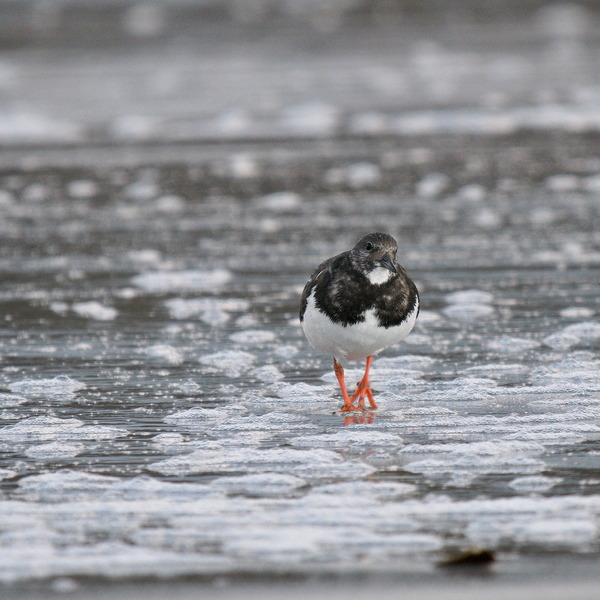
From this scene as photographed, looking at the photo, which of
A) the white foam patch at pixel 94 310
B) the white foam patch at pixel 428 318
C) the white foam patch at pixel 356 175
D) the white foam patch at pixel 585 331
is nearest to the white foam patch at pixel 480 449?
the white foam patch at pixel 585 331

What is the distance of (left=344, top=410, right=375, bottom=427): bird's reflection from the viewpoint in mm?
4543

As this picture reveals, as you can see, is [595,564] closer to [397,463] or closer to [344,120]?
[397,463]

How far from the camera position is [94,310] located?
6.40 metres

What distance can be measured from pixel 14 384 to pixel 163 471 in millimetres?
1395

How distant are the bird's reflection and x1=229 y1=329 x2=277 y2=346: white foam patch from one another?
121 cm

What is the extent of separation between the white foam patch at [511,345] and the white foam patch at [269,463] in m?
1.64

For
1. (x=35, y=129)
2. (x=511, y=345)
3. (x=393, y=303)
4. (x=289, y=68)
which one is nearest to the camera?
(x=393, y=303)

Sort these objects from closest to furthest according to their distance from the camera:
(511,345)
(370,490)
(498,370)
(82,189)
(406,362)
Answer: (370,490) → (498,370) → (406,362) → (511,345) → (82,189)

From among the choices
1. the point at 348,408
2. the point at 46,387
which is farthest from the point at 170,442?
the point at 46,387

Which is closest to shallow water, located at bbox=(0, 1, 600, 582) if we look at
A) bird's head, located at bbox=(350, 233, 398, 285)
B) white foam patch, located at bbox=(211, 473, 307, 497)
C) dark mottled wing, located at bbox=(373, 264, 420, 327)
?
white foam patch, located at bbox=(211, 473, 307, 497)

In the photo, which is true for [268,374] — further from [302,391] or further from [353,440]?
[353,440]

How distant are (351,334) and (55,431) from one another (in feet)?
4.05

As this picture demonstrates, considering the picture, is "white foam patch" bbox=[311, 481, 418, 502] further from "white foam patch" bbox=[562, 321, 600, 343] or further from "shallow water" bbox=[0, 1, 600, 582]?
"white foam patch" bbox=[562, 321, 600, 343]

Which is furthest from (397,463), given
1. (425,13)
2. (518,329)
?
(425,13)
